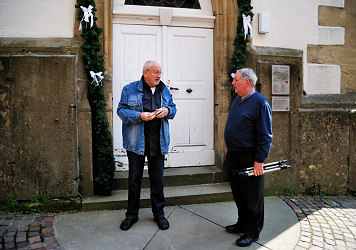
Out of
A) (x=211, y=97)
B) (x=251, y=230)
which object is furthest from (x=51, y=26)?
(x=251, y=230)

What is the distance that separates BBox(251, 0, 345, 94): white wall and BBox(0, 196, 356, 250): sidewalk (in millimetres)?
2217

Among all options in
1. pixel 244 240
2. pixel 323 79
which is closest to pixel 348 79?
pixel 323 79

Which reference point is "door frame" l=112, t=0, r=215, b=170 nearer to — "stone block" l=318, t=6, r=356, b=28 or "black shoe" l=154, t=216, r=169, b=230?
"black shoe" l=154, t=216, r=169, b=230

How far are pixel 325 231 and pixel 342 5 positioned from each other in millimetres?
3958

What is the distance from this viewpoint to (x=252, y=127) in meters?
3.21

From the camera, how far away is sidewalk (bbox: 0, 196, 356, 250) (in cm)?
331

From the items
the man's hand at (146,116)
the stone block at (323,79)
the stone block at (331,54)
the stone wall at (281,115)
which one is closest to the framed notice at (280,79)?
the stone wall at (281,115)

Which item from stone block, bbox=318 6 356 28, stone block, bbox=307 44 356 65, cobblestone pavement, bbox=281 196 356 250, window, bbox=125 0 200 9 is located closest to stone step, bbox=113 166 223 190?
cobblestone pavement, bbox=281 196 356 250

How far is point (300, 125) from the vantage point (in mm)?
5102

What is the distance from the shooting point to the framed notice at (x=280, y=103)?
195 inches

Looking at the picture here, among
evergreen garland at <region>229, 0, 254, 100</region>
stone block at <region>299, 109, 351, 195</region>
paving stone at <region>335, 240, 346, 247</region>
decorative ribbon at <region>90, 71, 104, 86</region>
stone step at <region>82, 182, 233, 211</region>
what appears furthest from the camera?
stone block at <region>299, 109, 351, 195</region>

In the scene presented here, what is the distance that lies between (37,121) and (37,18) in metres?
1.43

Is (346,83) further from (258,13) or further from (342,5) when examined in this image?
(258,13)

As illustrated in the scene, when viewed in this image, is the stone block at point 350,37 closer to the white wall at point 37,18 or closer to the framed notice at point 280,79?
the framed notice at point 280,79
